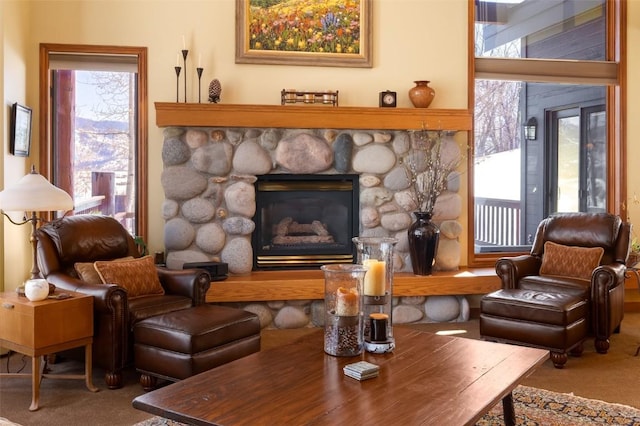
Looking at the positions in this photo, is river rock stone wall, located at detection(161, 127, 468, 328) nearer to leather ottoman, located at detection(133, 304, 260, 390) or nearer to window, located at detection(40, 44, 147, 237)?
window, located at detection(40, 44, 147, 237)

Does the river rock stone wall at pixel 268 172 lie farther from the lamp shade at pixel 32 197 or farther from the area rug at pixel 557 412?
the area rug at pixel 557 412

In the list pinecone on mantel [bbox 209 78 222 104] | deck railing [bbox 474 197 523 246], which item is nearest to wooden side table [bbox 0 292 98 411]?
pinecone on mantel [bbox 209 78 222 104]

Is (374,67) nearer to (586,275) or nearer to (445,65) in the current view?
(445,65)

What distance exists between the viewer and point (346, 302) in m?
2.66

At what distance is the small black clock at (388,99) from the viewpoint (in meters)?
5.46

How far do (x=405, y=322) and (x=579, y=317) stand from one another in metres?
1.53

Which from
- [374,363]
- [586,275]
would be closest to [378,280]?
[374,363]

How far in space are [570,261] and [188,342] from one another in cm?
299

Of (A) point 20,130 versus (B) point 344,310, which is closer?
(B) point 344,310

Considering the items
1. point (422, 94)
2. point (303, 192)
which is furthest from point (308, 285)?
point (422, 94)

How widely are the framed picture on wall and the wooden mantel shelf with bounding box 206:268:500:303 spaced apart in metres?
1.74

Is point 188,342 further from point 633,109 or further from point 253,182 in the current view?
point 633,109

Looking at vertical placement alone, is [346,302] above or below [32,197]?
below

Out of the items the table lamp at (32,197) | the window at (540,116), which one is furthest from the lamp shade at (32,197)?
the window at (540,116)
